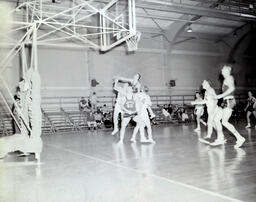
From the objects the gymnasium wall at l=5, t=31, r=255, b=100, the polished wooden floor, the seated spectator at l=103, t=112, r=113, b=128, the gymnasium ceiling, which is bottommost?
the seated spectator at l=103, t=112, r=113, b=128

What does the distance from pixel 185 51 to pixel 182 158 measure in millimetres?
20174

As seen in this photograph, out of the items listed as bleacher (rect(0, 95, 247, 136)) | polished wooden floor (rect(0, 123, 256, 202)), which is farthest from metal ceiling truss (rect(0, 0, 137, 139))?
bleacher (rect(0, 95, 247, 136))

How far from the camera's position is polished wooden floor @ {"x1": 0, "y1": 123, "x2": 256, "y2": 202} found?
350cm

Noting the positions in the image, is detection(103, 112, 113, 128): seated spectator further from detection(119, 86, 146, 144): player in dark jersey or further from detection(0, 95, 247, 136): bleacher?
detection(119, 86, 146, 144): player in dark jersey

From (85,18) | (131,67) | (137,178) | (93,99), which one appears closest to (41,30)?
(85,18)

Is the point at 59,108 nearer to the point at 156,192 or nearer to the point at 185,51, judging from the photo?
the point at 185,51

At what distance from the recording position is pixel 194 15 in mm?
18234

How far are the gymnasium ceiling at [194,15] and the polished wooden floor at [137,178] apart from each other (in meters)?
9.32

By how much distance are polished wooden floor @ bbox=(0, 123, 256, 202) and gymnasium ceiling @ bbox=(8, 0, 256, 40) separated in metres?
9.32

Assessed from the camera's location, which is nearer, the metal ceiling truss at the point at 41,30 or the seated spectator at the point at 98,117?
the metal ceiling truss at the point at 41,30

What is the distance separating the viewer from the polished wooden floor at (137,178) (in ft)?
11.5

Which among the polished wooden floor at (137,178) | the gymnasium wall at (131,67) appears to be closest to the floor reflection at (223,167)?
the polished wooden floor at (137,178)

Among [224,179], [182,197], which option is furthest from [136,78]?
[182,197]

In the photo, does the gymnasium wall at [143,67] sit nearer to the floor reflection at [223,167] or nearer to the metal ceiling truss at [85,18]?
the metal ceiling truss at [85,18]
